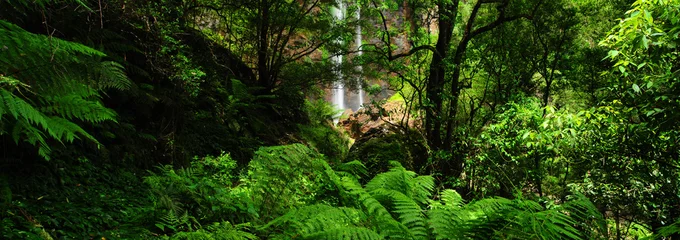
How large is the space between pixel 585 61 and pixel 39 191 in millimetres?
7826

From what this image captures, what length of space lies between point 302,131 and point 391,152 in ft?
7.78

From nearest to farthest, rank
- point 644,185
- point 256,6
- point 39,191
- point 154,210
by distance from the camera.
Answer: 1. point 154,210
2. point 39,191
3. point 644,185
4. point 256,6

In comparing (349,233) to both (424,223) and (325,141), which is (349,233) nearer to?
(424,223)

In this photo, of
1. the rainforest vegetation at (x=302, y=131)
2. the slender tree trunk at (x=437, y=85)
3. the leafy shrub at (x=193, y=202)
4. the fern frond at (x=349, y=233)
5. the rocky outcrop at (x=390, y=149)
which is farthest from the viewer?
the rocky outcrop at (x=390, y=149)

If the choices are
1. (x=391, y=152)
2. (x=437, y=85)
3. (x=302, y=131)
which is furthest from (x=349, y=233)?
(x=302, y=131)

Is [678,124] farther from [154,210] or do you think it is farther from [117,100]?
[117,100]

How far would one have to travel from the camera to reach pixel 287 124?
31.4 ft

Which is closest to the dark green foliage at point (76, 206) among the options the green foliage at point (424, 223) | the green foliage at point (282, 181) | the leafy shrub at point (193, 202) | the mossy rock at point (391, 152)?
the leafy shrub at point (193, 202)

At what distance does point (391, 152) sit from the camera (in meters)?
8.16

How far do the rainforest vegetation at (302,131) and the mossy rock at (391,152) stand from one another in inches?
2.0

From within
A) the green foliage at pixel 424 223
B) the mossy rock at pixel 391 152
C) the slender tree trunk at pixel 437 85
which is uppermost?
the slender tree trunk at pixel 437 85

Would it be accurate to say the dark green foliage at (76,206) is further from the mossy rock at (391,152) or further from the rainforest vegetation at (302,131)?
the mossy rock at (391,152)

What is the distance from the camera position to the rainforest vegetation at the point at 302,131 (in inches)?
98.4

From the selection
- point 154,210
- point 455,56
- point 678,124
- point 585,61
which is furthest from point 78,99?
point 585,61
